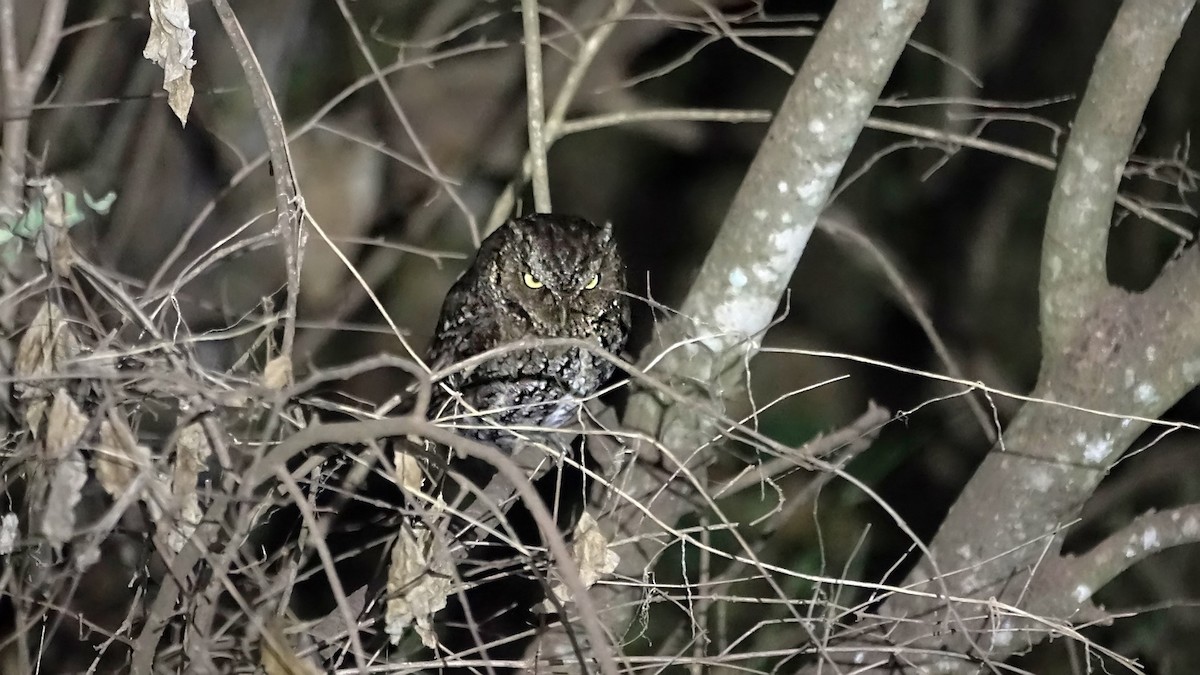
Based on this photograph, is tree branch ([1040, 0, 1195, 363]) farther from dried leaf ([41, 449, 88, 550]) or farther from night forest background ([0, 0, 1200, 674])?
dried leaf ([41, 449, 88, 550])

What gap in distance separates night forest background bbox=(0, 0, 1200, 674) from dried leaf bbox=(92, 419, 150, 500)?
1282 millimetres

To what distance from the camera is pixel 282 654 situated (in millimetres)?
811

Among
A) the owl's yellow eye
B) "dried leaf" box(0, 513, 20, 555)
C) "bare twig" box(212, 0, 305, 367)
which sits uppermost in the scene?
"bare twig" box(212, 0, 305, 367)

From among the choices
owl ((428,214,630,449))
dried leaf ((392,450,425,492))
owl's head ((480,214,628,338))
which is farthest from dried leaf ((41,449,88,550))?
owl's head ((480,214,628,338))

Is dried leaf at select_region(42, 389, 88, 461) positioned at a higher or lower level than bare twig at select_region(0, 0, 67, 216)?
lower

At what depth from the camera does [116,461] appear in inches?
35.4

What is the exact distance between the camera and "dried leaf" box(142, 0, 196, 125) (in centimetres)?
89

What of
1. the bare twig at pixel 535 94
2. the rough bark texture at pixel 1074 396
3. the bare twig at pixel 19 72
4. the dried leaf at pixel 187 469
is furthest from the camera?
the bare twig at pixel 535 94

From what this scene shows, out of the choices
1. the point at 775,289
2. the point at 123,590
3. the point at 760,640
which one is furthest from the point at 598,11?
the point at 123,590

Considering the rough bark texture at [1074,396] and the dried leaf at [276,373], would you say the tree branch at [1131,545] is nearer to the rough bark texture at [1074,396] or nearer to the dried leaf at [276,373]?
the rough bark texture at [1074,396]

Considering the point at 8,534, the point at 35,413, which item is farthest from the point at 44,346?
the point at 8,534

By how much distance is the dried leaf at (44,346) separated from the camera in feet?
3.03

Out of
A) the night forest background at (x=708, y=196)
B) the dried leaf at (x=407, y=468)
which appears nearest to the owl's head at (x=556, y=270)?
the night forest background at (x=708, y=196)

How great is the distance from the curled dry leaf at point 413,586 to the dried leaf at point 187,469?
182 millimetres
